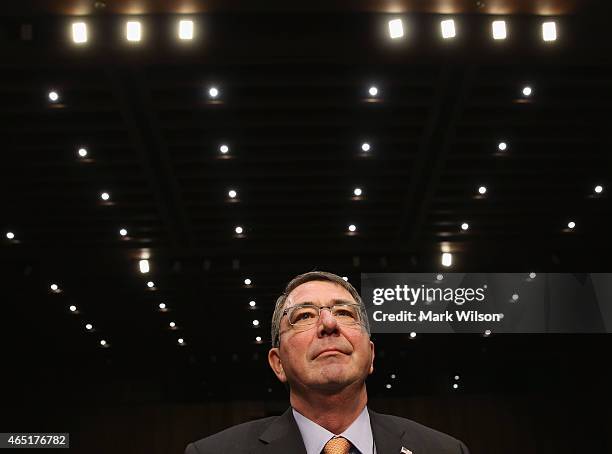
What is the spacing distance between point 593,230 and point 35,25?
1036 centimetres

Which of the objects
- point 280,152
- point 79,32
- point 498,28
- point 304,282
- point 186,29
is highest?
point 280,152

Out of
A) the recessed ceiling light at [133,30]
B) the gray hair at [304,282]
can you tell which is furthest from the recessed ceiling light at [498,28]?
the gray hair at [304,282]

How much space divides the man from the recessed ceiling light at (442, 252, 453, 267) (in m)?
13.3

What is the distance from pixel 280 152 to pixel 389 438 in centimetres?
1069

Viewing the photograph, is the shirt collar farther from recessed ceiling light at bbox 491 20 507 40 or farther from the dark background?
recessed ceiling light at bbox 491 20 507 40

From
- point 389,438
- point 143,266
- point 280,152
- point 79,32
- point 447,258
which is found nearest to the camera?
point 389,438

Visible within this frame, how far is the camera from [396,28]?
29.1 feet

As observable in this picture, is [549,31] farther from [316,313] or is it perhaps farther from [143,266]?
[143,266]

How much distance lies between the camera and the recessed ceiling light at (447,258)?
50.5 feet

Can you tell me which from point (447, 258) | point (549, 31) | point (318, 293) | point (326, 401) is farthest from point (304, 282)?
point (447, 258)

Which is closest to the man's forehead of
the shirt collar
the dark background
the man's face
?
the man's face

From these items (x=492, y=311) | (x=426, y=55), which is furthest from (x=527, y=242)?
(x=426, y=55)

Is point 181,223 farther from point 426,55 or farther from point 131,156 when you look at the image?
point 426,55

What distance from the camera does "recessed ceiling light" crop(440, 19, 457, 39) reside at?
8.88m
